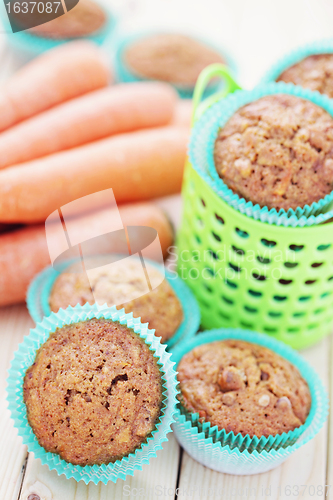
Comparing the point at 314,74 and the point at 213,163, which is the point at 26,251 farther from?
the point at 314,74

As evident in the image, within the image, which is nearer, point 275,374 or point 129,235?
point 275,374

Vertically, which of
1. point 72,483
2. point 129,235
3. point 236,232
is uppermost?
point 236,232

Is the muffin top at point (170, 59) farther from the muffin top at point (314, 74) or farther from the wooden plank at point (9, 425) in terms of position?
the wooden plank at point (9, 425)

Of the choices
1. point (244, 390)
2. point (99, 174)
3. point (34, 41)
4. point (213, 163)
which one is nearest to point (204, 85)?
point (213, 163)

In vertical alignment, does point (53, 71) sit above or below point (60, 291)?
above

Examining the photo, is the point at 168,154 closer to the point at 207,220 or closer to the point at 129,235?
the point at 129,235

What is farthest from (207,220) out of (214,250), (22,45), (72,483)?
(22,45)

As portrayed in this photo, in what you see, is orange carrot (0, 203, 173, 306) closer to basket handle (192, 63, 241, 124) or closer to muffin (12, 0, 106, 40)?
basket handle (192, 63, 241, 124)
